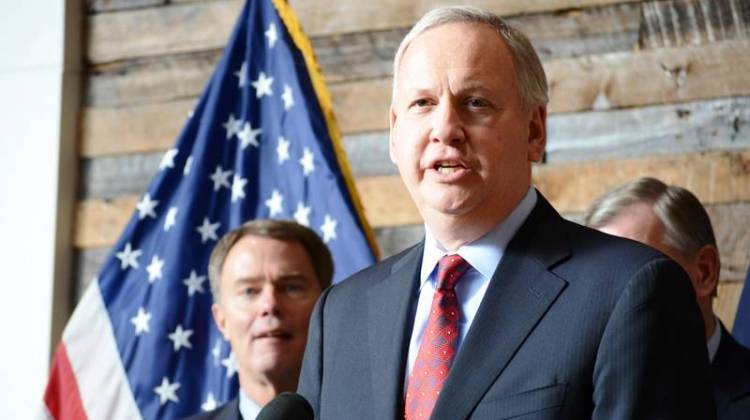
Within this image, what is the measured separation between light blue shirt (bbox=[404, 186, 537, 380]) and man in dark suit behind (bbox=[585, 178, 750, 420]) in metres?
0.90

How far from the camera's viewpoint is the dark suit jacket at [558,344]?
1.19m

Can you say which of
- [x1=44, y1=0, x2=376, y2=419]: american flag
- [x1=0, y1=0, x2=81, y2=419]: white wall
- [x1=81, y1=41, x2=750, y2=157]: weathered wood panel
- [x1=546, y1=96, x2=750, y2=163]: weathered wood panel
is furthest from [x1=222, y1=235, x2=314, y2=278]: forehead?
[x1=0, y1=0, x2=81, y2=419]: white wall

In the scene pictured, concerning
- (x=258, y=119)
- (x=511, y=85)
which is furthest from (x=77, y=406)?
(x=511, y=85)

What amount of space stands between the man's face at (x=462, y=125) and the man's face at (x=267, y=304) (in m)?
1.21

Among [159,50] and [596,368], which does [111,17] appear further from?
[596,368]

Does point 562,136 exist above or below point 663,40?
below

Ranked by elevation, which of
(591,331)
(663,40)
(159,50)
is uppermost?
(159,50)

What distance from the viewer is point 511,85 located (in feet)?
4.53

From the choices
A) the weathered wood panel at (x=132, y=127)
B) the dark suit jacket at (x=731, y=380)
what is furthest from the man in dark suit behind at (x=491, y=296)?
the weathered wood panel at (x=132, y=127)

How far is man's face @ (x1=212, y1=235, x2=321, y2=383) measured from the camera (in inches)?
99.7

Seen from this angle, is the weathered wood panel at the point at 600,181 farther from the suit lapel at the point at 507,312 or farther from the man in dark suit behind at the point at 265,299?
the suit lapel at the point at 507,312

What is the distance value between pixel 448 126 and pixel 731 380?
1031 millimetres

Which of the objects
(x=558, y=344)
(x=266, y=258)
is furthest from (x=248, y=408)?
(x=558, y=344)

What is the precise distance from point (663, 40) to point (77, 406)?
1741 millimetres
